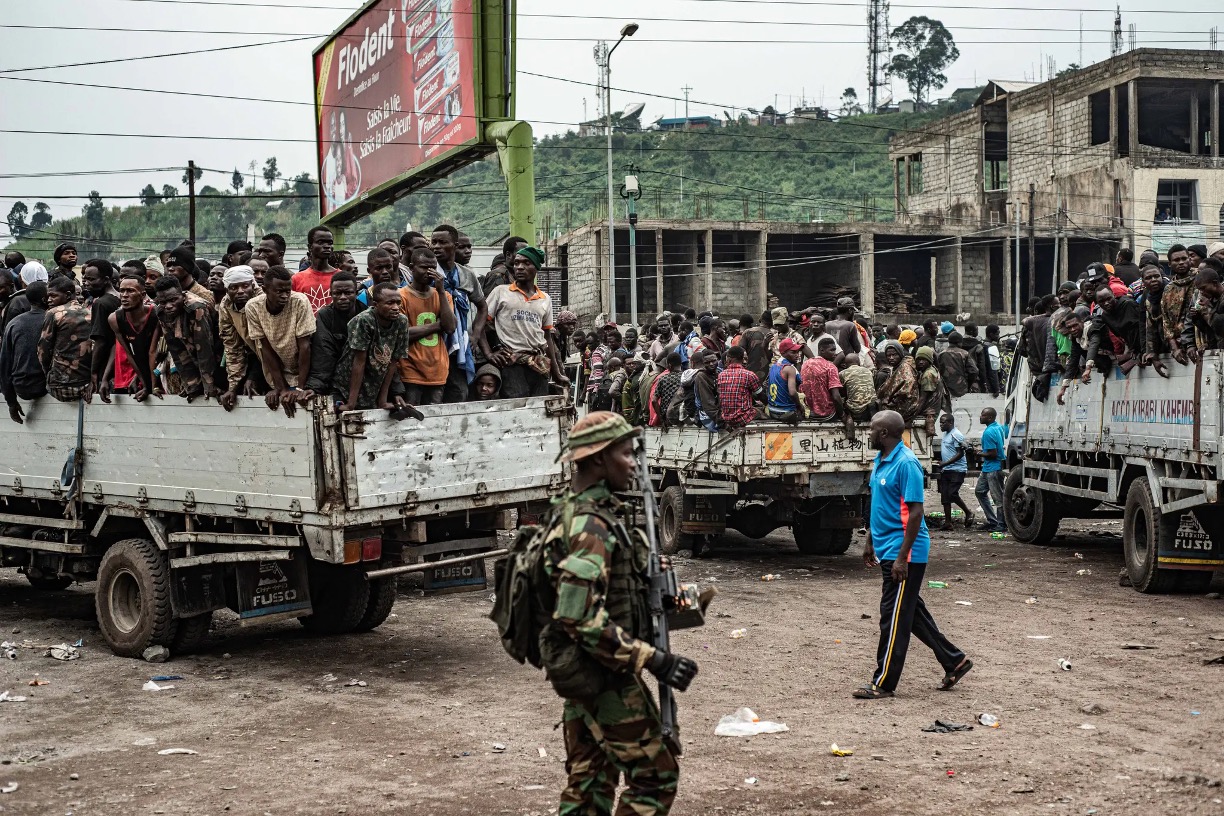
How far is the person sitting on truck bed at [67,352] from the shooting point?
8.89m

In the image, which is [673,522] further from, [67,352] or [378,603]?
[67,352]

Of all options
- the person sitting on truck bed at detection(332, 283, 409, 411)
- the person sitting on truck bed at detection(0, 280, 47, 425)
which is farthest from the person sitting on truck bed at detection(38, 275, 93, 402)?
the person sitting on truck bed at detection(332, 283, 409, 411)

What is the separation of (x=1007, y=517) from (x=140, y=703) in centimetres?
1004

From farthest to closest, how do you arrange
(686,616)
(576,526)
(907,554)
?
(907,554) < (686,616) < (576,526)

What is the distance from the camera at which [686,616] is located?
13.8 ft

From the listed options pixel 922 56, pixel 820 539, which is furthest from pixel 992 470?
pixel 922 56

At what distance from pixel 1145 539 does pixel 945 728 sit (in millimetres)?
4849

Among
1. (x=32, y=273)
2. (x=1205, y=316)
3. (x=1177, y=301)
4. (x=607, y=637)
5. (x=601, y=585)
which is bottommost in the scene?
(x=607, y=637)

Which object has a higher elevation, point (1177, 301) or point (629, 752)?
point (1177, 301)

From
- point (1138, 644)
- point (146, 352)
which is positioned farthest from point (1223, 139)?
point (146, 352)

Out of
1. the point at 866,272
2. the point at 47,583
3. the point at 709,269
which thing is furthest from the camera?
the point at 866,272

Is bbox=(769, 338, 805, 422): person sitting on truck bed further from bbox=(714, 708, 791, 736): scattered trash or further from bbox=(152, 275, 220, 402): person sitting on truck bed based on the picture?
bbox=(152, 275, 220, 402): person sitting on truck bed

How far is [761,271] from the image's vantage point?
4134cm

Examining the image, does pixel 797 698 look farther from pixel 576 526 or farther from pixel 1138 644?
pixel 576 526
